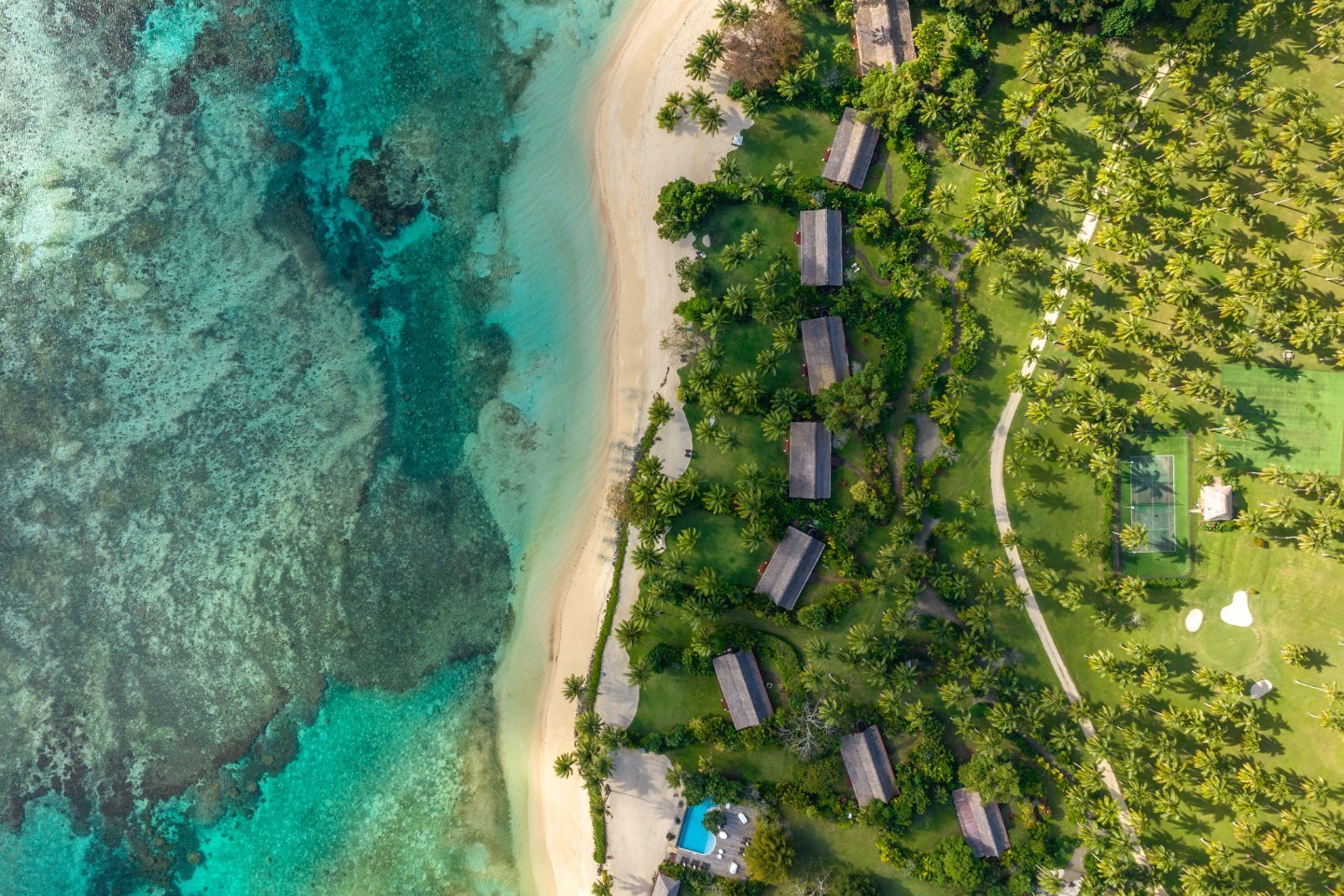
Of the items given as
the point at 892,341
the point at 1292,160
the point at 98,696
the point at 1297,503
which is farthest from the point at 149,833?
the point at 1292,160

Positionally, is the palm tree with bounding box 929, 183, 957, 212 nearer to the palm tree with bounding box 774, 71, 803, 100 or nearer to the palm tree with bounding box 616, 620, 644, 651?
the palm tree with bounding box 774, 71, 803, 100

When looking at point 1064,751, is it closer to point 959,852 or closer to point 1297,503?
point 959,852

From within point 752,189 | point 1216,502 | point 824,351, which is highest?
point 752,189

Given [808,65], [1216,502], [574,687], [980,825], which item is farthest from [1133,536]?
[574,687]

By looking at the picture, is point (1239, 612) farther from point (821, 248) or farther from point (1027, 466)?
point (821, 248)

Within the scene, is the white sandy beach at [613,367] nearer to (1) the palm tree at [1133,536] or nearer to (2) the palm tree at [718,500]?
(2) the palm tree at [718,500]

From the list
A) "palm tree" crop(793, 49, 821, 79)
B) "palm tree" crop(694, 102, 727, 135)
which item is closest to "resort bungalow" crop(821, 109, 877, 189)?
"palm tree" crop(793, 49, 821, 79)
